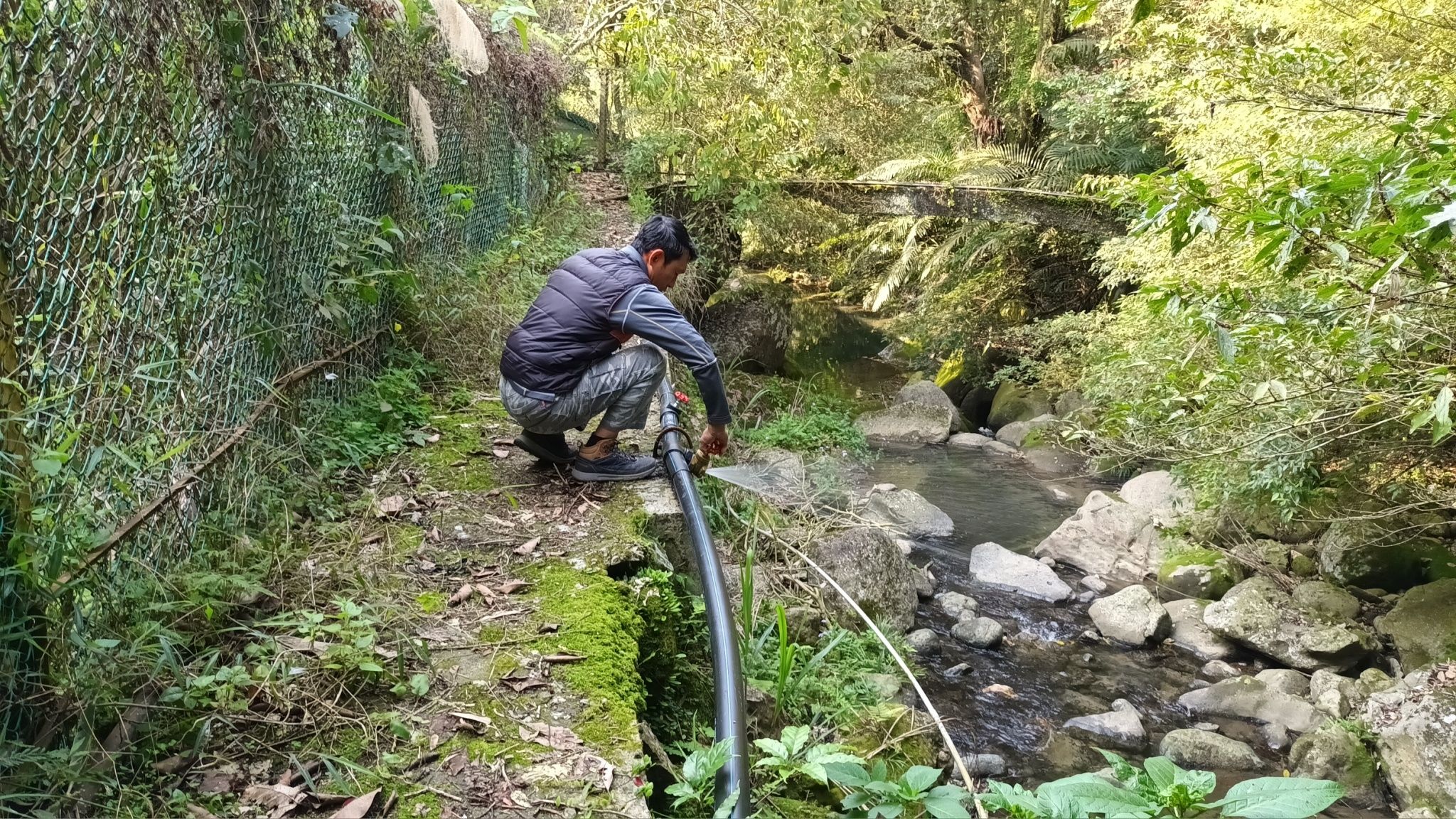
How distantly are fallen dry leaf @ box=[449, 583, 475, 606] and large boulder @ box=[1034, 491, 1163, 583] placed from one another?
6375 mm

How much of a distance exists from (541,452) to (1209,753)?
428 centimetres

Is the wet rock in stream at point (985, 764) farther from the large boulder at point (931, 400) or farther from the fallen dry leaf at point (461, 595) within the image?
the large boulder at point (931, 400)

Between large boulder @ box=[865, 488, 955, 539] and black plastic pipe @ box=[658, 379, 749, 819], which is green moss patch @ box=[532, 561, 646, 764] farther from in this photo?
large boulder @ box=[865, 488, 955, 539]

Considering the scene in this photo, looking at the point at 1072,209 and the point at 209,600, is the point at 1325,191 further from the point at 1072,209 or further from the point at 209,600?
the point at 1072,209

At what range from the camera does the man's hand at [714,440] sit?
11.8 feet

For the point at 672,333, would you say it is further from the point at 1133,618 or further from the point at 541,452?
the point at 1133,618

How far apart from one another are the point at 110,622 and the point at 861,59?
34.7 feet

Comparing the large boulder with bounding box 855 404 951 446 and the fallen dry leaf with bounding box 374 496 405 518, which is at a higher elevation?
the fallen dry leaf with bounding box 374 496 405 518

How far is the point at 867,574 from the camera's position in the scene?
575 cm

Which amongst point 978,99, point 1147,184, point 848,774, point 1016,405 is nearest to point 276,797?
point 848,774

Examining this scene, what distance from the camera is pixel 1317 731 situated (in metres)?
5.13

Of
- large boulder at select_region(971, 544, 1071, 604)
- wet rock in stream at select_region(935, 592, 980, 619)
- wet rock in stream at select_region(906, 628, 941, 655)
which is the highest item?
wet rock in stream at select_region(906, 628, 941, 655)

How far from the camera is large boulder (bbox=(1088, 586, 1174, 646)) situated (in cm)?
654

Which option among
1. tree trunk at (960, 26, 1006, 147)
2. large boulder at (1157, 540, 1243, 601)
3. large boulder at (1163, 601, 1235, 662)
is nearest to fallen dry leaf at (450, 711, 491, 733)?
large boulder at (1163, 601, 1235, 662)
